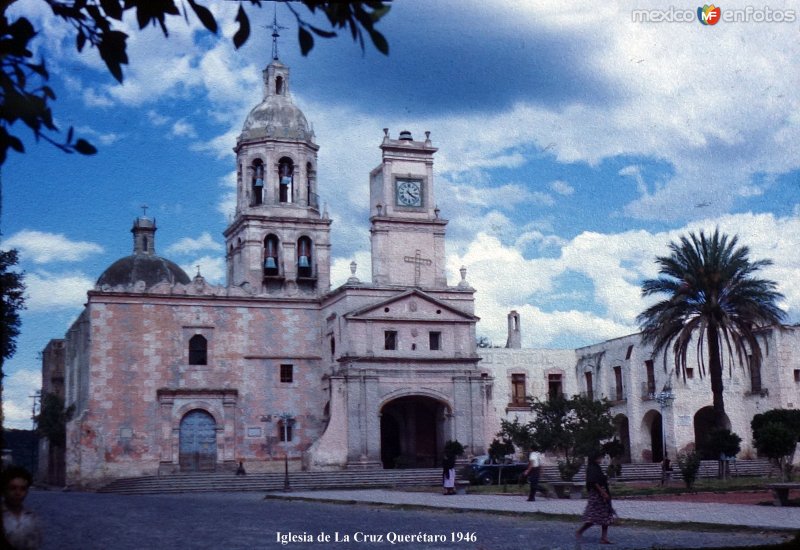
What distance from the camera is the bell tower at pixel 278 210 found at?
4625 centimetres

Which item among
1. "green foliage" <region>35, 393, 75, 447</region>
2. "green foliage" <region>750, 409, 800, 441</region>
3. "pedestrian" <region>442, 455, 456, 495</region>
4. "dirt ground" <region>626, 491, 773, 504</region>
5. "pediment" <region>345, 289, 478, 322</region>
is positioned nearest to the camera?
"dirt ground" <region>626, 491, 773, 504</region>

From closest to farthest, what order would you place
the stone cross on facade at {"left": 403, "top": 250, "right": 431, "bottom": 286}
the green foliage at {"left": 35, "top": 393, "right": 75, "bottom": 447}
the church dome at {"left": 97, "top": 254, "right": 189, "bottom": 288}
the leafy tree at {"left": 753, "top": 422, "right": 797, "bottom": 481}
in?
1. the leafy tree at {"left": 753, "top": 422, "right": 797, "bottom": 481}
2. the stone cross on facade at {"left": 403, "top": 250, "right": 431, "bottom": 286}
3. the green foliage at {"left": 35, "top": 393, "right": 75, "bottom": 447}
4. the church dome at {"left": 97, "top": 254, "right": 189, "bottom": 288}

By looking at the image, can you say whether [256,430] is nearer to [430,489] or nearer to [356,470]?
[356,470]

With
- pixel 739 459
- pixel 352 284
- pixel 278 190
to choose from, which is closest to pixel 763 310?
pixel 739 459

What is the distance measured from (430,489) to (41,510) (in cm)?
1264

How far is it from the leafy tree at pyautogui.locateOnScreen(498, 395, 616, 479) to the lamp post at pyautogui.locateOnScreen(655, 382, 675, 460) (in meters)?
9.00

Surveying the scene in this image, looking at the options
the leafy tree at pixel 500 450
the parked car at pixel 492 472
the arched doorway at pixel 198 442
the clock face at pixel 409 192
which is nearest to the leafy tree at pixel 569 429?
the parked car at pixel 492 472

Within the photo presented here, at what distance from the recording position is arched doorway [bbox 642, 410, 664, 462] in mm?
46812

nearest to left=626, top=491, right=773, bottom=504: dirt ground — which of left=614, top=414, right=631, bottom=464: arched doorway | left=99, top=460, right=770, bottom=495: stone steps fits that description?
left=99, top=460, right=770, bottom=495: stone steps

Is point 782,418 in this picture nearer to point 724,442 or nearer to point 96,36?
point 724,442

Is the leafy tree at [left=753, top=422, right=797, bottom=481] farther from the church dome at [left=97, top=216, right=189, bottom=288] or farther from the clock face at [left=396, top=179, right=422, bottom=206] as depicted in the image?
the church dome at [left=97, top=216, right=189, bottom=288]

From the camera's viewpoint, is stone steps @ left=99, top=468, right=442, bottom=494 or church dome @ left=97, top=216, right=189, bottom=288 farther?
church dome @ left=97, top=216, right=189, bottom=288

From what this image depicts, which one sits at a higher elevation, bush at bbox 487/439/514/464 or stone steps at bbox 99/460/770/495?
bush at bbox 487/439/514/464

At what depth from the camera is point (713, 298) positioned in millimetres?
34469
